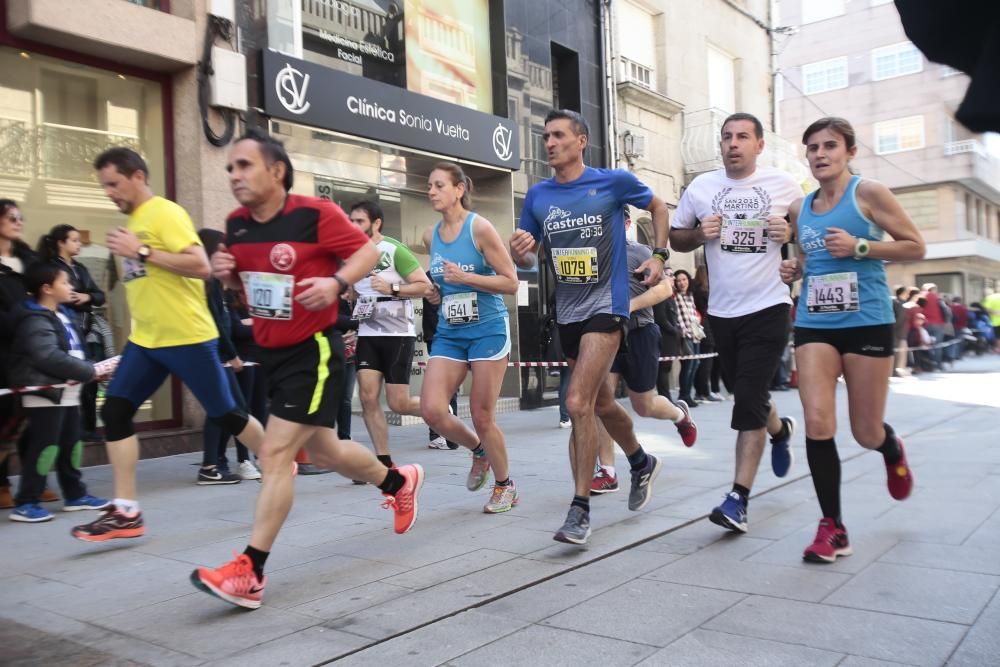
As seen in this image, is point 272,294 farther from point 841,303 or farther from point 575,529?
point 841,303

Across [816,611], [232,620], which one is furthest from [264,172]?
[816,611]

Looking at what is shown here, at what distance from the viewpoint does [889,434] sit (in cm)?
468

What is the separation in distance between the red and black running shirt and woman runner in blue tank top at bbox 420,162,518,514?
4.57ft

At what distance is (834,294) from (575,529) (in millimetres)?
1688

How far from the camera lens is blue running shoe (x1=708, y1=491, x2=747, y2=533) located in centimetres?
448

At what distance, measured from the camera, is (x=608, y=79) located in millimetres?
15055

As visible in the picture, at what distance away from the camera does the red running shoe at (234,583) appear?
131 inches

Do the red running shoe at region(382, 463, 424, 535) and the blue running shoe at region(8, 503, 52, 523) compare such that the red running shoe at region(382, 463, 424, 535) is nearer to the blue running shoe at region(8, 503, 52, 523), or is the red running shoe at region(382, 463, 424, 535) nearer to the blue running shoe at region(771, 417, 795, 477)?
the blue running shoe at region(771, 417, 795, 477)

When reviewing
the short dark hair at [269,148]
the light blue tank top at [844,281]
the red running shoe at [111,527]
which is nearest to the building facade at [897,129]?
the light blue tank top at [844,281]

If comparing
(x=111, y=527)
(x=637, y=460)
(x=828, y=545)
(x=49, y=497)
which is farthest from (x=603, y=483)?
(x=49, y=497)

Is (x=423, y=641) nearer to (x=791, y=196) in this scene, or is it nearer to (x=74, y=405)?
(x=791, y=196)

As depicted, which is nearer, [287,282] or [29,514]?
[287,282]

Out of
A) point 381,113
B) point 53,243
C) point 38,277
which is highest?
point 381,113

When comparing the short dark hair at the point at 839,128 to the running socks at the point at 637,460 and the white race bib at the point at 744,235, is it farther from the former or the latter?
the running socks at the point at 637,460
